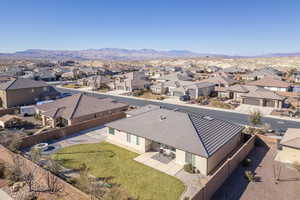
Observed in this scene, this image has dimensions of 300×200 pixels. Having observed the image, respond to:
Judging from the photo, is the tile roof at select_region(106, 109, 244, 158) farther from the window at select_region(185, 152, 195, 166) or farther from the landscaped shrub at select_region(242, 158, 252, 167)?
the landscaped shrub at select_region(242, 158, 252, 167)

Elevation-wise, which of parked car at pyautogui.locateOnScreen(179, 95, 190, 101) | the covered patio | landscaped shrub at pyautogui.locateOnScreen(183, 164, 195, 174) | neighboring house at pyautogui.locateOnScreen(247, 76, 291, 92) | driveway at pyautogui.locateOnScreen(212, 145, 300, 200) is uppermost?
neighboring house at pyautogui.locateOnScreen(247, 76, 291, 92)

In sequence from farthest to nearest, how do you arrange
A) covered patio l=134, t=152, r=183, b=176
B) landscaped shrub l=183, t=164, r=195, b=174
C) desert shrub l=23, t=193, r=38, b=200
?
covered patio l=134, t=152, r=183, b=176 → landscaped shrub l=183, t=164, r=195, b=174 → desert shrub l=23, t=193, r=38, b=200

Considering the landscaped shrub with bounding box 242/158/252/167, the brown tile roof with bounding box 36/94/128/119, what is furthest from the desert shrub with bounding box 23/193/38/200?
the landscaped shrub with bounding box 242/158/252/167

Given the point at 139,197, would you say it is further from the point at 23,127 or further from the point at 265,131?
the point at 23,127

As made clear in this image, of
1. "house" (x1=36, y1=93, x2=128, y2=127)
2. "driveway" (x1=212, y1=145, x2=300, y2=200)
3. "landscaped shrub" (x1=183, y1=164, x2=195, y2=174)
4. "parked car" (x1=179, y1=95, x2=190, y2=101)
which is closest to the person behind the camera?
"driveway" (x1=212, y1=145, x2=300, y2=200)

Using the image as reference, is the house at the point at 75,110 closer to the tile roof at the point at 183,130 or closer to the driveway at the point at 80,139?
the driveway at the point at 80,139

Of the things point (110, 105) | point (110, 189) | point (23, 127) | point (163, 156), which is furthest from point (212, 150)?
point (23, 127)

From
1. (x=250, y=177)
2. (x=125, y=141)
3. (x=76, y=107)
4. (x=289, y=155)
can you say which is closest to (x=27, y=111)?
(x=76, y=107)
